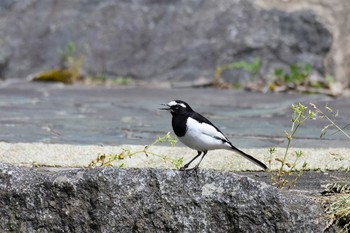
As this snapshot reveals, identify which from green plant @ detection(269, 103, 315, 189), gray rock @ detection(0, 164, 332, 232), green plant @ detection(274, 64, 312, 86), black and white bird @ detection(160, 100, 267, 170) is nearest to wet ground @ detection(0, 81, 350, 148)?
green plant @ detection(274, 64, 312, 86)

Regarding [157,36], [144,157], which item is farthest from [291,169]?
[157,36]

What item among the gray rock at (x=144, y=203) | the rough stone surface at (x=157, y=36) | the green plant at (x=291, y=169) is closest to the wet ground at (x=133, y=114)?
the rough stone surface at (x=157, y=36)

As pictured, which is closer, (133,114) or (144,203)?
(144,203)

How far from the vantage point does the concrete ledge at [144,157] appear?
14.1ft

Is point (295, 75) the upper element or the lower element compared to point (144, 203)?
upper

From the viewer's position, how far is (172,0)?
9844 millimetres

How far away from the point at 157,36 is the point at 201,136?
19.8 feet

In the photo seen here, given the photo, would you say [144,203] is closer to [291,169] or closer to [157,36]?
[291,169]

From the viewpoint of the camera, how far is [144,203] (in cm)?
354

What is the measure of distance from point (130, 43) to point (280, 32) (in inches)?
70.7

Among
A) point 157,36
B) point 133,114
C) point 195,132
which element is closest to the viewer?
point 195,132

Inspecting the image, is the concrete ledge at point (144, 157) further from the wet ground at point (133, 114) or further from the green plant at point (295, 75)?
the green plant at point (295, 75)

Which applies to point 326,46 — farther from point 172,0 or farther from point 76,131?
point 76,131

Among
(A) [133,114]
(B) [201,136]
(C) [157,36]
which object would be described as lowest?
(A) [133,114]
